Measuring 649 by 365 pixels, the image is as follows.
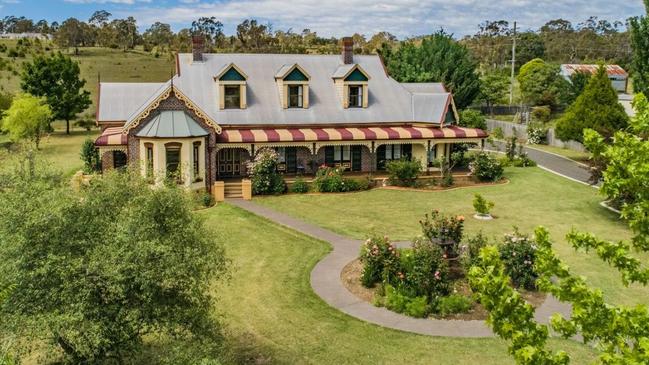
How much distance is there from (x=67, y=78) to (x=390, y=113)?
111ft

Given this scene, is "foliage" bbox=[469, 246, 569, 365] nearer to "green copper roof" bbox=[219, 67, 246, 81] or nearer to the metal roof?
the metal roof

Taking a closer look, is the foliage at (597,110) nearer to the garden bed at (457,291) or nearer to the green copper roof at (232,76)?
the green copper roof at (232,76)

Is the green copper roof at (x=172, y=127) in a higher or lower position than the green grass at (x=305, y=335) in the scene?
higher

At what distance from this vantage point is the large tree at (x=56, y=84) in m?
54.2

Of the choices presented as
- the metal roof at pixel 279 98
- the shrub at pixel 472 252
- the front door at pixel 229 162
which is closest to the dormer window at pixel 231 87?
the metal roof at pixel 279 98

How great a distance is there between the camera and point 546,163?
44.6m

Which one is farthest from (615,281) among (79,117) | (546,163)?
(79,117)

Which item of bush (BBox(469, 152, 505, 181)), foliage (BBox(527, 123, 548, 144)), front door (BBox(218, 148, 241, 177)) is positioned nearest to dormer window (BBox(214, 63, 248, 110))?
front door (BBox(218, 148, 241, 177))

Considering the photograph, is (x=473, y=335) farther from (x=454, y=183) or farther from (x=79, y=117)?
(x=79, y=117)

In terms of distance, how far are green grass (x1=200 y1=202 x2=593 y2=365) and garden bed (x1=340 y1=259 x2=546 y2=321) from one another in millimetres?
1350

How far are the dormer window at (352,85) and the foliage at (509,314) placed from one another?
31.9 meters

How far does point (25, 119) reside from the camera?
4484cm

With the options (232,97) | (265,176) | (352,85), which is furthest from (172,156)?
(352,85)

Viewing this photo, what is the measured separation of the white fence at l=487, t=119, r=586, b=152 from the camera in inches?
2046
